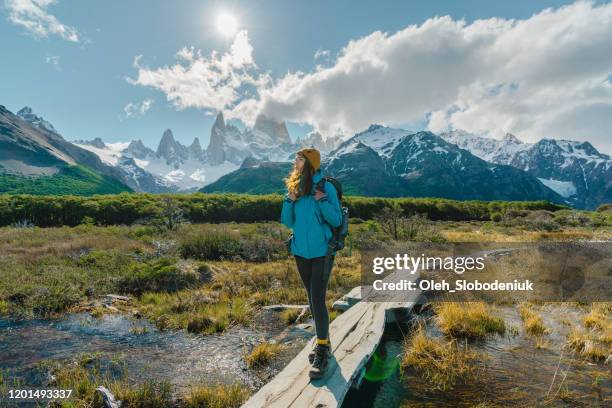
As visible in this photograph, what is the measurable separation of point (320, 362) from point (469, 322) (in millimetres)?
3903

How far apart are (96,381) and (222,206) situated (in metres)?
50.5

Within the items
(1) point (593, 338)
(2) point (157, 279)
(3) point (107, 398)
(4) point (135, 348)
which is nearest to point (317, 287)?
(3) point (107, 398)

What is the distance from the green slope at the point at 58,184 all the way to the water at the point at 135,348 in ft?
604

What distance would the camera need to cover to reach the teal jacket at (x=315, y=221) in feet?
15.3

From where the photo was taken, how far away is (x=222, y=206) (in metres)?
54.4

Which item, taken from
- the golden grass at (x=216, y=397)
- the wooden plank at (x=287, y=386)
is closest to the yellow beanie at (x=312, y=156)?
the wooden plank at (x=287, y=386)

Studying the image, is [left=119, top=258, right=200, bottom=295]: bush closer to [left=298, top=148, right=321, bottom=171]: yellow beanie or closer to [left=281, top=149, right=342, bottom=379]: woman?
[left=281, top=149, right=342, bottom=379]: woman

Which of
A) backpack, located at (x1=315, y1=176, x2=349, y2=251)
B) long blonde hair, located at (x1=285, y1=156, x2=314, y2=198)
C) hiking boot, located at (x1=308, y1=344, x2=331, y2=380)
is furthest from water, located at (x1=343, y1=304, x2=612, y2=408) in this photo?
long blonde hair, located at (x1=285, y1=156, x2=314, y2=198)

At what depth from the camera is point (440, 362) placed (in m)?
5.54

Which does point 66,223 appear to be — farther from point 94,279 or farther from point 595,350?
point 595,350

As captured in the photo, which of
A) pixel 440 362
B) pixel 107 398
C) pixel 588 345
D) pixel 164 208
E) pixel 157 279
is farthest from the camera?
pixel 164 208

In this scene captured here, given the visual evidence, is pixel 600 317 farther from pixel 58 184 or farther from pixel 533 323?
pixel 58 184

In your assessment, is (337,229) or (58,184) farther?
(58,184)

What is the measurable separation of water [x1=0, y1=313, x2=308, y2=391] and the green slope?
184082 millimetres
